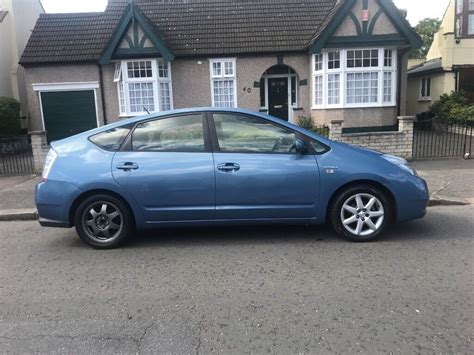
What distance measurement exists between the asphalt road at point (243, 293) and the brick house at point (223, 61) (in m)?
10.5

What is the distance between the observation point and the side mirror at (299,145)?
206 inches

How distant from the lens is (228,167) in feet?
17.1

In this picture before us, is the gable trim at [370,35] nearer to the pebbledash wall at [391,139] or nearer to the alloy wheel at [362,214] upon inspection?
the pebbledash wall at [391,139]

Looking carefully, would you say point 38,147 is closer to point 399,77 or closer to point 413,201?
point 413,201

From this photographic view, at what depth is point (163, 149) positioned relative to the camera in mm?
5336

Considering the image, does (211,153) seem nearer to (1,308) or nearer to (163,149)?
(163,149)

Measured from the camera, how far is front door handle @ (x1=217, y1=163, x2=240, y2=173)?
520cm

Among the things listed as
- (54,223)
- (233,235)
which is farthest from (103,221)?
(233,235)

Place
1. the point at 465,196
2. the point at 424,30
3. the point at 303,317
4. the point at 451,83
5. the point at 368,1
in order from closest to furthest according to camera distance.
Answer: the point at 303,317 < the point at 465,196 < the point at 368,1 < the point at 451,83 < the point at 424,30

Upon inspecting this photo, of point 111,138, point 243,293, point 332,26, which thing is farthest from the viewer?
point 332,26

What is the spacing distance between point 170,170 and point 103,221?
1.03 m

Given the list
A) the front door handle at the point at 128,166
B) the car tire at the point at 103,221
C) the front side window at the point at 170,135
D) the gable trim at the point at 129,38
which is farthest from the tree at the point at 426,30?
the car tire at the point at 103,221

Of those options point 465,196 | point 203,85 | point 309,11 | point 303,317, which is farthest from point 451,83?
point 303,317

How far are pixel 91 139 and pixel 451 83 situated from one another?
786 inches
